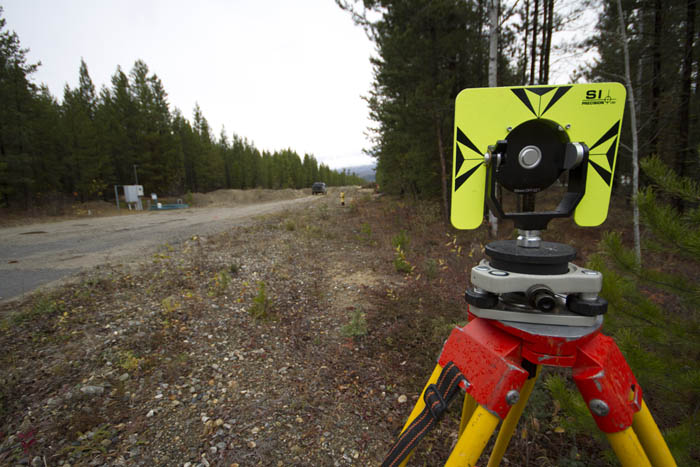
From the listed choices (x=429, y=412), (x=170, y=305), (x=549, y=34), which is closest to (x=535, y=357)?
(x=429, y=412)

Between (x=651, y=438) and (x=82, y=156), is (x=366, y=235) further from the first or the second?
(x=82, y=156)

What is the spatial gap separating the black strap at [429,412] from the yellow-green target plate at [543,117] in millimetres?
508

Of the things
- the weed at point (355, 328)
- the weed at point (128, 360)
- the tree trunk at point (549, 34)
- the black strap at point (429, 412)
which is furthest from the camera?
the tree trunk at point (549, 34)

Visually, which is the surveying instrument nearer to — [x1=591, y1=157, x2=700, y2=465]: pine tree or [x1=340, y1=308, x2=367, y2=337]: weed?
[x1=591, y1=157, x2=700, y2=465]: pine tree

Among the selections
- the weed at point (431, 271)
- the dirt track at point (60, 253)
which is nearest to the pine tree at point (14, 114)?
the dirt track at point (60, 253)

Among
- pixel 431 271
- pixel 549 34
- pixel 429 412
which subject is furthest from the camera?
pixel 549 34

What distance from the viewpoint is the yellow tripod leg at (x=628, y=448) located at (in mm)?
746

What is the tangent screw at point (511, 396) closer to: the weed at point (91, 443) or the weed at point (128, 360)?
the weed at point (91, 443)

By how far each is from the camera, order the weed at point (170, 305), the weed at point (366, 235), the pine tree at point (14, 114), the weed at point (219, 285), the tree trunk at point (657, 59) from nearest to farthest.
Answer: the weed at point (170, 305)
the weed at point (219, 285)
the tree trunk at point (657, 59)
the weed at point (366, 235)
the pine tree at point (14, 114)

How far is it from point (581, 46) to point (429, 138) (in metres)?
4.70

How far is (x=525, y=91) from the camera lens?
97 centimetres

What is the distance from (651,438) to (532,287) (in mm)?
571

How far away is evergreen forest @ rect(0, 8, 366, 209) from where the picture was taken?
775 inches

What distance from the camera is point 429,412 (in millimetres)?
888
